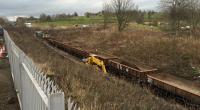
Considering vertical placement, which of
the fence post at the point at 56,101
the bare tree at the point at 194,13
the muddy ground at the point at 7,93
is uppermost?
the bare tree at the point at 194,13

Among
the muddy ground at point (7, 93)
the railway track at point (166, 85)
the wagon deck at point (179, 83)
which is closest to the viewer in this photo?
the muddy ground at point (7, 93)

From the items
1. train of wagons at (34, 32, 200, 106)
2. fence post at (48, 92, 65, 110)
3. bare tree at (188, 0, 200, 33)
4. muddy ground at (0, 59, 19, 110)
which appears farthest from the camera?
bare tree at (188, 0, 200, 33)

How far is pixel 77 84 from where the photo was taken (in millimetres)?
6531

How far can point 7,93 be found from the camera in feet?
24.6

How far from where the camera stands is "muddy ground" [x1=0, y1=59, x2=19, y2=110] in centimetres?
639

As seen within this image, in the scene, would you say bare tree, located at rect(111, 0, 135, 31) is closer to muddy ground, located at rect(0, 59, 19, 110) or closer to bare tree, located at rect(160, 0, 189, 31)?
bare tree, located at rect(160, 0, 189, 31)

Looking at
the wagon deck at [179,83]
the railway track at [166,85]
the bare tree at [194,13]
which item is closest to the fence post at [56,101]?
the railway track at [166,85]

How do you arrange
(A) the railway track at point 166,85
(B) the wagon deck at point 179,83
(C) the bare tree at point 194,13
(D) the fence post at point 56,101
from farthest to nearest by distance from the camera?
1. (C) the bare tree at point 194,13
2. (B) the wagon deck at point 179,83
3. (A) the railway track at point 166,85
4. (D) the fence post at point 56,101

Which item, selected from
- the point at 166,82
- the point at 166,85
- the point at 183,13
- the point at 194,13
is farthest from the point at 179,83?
the point at 194,13

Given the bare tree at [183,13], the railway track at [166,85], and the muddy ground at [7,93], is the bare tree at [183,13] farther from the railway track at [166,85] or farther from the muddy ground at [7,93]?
the muddy ground at [7,93]

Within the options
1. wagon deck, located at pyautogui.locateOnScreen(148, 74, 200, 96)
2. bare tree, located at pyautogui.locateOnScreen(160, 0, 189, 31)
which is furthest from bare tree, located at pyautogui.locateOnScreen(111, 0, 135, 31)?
wagon deck, located at pyautogui.locateOnScreen(148, 74, 200, 96)

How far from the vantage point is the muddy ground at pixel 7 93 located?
6390mm

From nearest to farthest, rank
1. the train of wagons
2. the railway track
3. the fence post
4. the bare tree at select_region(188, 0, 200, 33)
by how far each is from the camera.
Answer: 1. the fence post
2. the railway track
3. the train of wagons
4. the bare tree at select_region(188, 0, 200, 33)

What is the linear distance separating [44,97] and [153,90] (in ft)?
28.4
